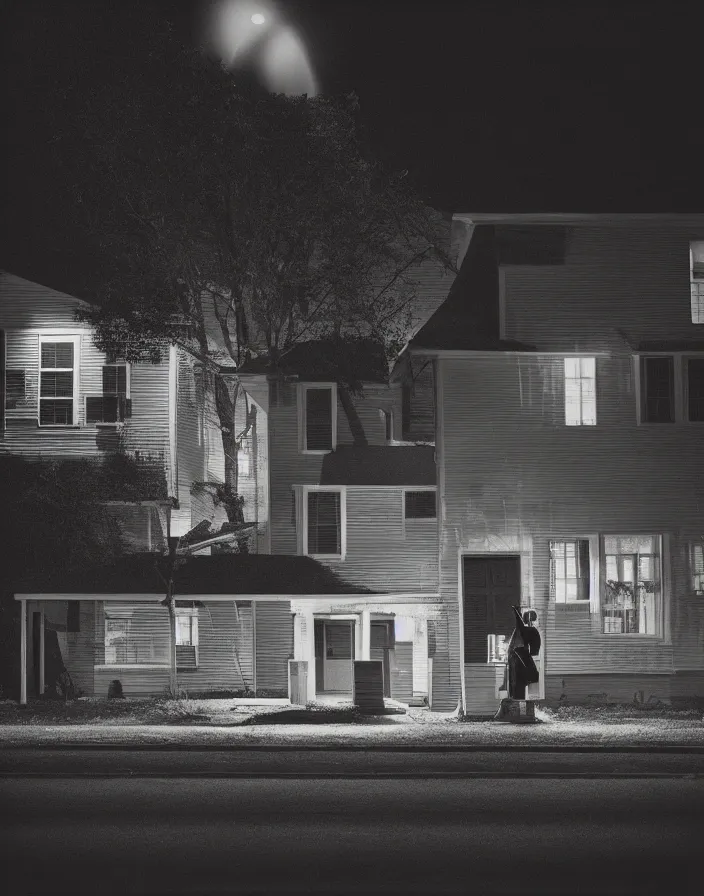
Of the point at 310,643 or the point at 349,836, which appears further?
the point at 310,643

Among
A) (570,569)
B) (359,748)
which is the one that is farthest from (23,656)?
(570,569)

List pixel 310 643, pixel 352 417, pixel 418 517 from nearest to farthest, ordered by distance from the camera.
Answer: pixel 418 517 → pixel 310 643 → pixel 352 417

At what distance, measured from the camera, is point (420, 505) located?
109ft

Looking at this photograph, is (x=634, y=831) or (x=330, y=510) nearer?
(x=634, y=831)

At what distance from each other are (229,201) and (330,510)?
878cm

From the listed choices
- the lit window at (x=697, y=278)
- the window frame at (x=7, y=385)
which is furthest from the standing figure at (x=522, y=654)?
the window frame at (x=7, y=385)

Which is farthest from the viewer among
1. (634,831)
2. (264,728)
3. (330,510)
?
(330,510)

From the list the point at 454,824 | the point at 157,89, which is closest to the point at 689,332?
the point at 157,89

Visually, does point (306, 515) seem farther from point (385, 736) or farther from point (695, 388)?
point (385, 736)

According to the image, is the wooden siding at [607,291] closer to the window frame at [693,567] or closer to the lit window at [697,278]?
the lit window at [697,278]

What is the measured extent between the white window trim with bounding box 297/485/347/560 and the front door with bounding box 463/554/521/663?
458cm

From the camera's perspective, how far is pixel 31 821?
14086 mm

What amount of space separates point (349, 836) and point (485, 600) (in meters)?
16.8

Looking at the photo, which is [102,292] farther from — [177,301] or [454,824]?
[454,824]
